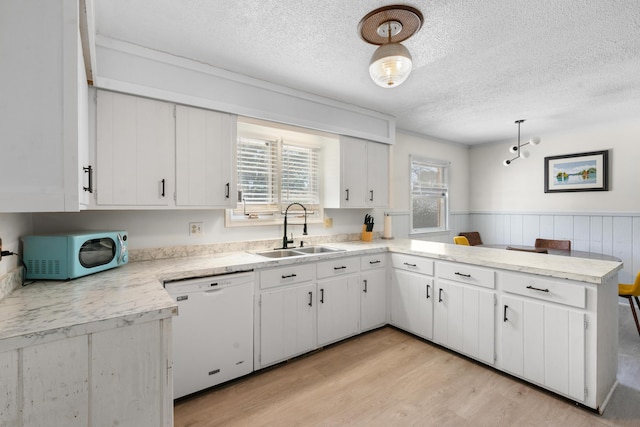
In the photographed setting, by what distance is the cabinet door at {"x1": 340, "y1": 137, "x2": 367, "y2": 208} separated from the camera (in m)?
3.30

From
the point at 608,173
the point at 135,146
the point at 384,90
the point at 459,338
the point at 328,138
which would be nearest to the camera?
the point at 135,146

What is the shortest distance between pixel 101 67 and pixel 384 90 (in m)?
2.33

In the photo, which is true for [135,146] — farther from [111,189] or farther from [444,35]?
[444,35]

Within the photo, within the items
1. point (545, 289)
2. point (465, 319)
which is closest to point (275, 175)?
point (465, 319)

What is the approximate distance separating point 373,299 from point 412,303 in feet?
1.26

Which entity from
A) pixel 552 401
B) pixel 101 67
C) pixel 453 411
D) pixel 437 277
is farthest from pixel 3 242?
pixel 552 401

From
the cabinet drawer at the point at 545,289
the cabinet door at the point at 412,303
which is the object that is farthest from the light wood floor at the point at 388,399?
the cabinet drawer at the point at 545,289

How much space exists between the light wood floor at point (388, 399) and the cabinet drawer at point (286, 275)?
688 millimetres

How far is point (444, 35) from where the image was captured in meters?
1.96

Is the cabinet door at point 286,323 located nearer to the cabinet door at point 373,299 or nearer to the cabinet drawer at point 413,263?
the cabinet door at point 373,299

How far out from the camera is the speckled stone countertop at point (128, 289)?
105cm

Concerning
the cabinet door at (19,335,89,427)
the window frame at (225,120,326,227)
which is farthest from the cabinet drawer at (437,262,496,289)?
the cabinet door at (19,335,89,427)

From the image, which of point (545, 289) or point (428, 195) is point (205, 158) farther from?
point (428, 195)

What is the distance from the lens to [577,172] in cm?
427
